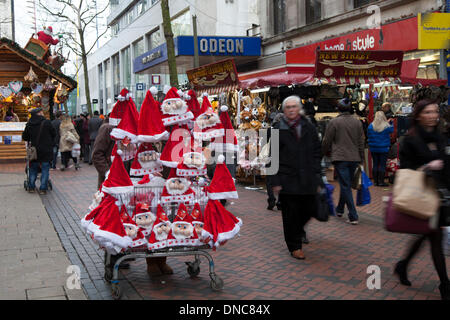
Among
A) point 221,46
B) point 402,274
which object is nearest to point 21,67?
point 221,46

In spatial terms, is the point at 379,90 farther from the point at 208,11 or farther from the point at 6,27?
the point at 6,27

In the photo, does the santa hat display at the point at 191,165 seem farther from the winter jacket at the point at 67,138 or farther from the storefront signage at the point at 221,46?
the storefront signage at the point at 221,46

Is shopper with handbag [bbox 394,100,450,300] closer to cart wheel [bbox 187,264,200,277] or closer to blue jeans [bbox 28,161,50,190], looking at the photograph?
cart wheel [bbox 187,264,200,277]

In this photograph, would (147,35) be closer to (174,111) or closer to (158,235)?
(174,111)

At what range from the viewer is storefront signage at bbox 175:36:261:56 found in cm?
2295

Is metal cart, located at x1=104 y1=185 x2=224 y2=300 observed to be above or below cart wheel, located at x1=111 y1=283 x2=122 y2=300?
above

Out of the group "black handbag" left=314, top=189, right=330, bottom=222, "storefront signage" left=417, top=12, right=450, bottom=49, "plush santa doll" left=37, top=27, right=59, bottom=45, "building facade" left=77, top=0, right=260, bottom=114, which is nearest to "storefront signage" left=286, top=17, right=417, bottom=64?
"storefront signage" left=417, top=12, right=450, bottom=49

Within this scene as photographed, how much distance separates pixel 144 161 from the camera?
502 centimetres

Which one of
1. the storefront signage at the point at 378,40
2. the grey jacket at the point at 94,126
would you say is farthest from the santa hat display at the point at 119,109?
the grey jacket at the point at 94,126

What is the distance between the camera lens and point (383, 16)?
1620cm

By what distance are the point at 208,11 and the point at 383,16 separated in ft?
45.4

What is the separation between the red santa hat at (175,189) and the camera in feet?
16.0

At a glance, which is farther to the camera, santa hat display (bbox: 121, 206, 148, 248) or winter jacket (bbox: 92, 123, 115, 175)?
winter jacket (bbox: 92, 123, 115, 175)

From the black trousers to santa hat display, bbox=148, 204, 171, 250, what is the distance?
1558 millimetres
